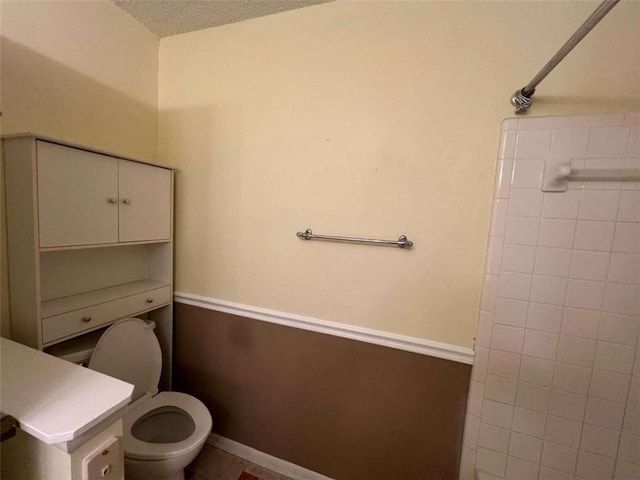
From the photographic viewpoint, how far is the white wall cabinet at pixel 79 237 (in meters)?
0.96

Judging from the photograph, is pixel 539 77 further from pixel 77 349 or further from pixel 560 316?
pixel 77 349

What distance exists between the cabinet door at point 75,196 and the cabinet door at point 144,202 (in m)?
0.04

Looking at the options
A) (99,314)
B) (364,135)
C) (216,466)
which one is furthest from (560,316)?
(99,314)

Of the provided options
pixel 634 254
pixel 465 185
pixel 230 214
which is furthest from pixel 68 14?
pixel 634 254

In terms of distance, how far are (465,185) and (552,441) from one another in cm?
108

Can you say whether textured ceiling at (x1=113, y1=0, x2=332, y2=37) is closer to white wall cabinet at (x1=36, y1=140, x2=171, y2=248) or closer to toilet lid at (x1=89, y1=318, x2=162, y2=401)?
white wall cabinet at (x1=36, y1=140, x2=171, y2=248)

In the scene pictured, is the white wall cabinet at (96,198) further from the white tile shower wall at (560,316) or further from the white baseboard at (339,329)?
the white tile shower wall at (560,316)

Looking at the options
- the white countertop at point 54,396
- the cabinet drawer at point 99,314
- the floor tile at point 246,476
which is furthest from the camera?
the floor tile at point 246,476

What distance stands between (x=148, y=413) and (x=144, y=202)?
3.49 ft

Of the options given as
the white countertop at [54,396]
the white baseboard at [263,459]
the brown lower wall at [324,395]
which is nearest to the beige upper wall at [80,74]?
the white countertop at [54,396]

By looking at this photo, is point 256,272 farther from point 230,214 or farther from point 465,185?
point 465,185

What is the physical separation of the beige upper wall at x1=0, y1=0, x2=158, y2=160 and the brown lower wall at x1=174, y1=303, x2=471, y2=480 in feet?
3.52

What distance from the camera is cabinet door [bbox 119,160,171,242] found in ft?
4.08

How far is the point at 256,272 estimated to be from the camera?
4.67ft
